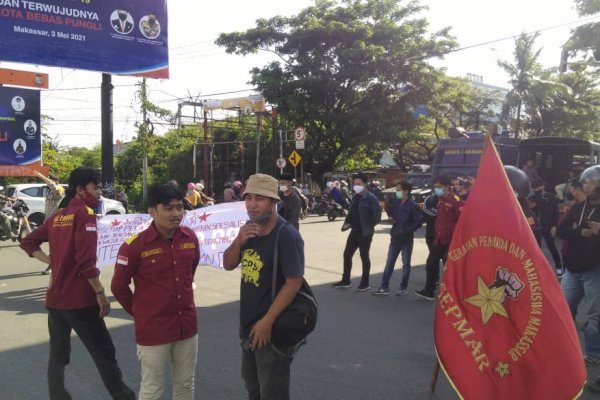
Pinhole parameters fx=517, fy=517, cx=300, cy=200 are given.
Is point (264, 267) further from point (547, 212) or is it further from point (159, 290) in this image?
point (547, 212)

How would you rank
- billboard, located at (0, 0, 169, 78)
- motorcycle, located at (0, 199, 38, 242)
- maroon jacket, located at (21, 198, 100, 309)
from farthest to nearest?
1. motorcycle, located at (0, 199, 38, 242)
2. billboard, located at (0, 0, 169, 78)
3. maroon jacket, located at (21, 198, 100, 309)

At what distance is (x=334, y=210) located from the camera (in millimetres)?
20406

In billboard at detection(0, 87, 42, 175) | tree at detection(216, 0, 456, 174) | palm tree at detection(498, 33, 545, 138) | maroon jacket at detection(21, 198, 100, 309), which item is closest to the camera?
maroon jacket at detection(21, 198, 100, 309)

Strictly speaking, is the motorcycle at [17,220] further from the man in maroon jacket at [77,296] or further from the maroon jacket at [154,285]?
the maroon jacket at [154,285]

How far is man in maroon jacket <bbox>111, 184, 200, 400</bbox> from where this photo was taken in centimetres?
290

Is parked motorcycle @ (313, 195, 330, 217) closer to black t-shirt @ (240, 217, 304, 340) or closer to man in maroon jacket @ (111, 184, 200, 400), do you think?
man in maroon jacket @ (111, 184, 200, 400)

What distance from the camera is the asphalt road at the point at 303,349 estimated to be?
4.17 meters

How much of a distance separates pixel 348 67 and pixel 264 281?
2530 centimetres

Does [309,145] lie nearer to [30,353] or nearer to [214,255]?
[214,255]

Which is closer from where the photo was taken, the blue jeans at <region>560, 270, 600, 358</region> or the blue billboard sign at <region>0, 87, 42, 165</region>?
the blue jeans at <region>560, 270, 600, 358</region>

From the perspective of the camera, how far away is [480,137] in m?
16.7

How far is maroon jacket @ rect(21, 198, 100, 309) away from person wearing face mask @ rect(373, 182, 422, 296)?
16.3 feet

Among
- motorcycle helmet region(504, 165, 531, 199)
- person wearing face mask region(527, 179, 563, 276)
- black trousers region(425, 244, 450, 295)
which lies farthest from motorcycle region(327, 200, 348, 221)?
motorcycle helmet region(504, 165, 531, 199)

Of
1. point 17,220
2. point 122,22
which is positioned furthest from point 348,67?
point 17,220
